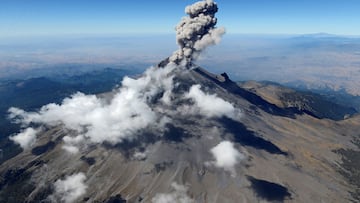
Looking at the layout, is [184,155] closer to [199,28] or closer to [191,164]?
[191,164]

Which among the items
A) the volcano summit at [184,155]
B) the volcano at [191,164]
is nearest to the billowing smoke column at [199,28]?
the volcano summit at [184,155]

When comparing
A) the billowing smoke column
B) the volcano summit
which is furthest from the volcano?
the billowing smoke column

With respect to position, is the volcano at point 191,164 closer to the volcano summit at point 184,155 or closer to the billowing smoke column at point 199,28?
the volcano summit at point 184,155

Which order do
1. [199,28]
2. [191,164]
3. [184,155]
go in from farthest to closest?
[199,28]
[184,155]
[191,164]

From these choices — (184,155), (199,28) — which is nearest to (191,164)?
(184,155)

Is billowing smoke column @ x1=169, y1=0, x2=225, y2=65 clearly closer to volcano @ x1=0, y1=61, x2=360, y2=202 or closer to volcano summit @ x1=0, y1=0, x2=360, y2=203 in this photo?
volcano summit @ x1=0, y1=0, x2=360, y2=203

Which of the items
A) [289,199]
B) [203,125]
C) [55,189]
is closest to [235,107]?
[203,125]
